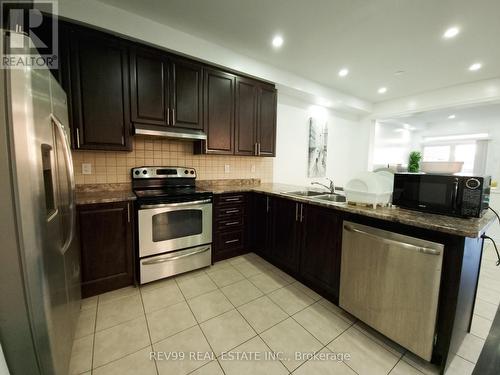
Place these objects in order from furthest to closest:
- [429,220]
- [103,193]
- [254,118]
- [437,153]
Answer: [437,153], [254,118], [103,193], [429,220]

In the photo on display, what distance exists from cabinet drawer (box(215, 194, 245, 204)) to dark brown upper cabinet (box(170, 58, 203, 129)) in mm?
885

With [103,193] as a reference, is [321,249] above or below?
below

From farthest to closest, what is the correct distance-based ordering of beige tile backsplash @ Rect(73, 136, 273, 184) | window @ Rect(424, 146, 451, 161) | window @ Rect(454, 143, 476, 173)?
window @ Rect(424, 146, 451, 161) → window @ Rect(454, 143, 476, 173) → beige tile backsplash @ Rect(73, 136, 273, 184)

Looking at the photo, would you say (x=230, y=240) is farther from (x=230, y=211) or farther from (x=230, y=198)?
(x=230, y=198)

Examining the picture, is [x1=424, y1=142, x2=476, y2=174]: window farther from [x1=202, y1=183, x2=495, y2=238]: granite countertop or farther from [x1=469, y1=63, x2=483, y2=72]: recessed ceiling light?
[x1=202, y1=183, x2=495, y2=238]: granite countertop

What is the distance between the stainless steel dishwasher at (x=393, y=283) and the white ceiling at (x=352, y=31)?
1981 millimetres

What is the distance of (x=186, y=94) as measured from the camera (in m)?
2.48

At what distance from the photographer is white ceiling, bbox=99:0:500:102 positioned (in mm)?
1922

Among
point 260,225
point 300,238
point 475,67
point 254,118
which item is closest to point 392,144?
point 475,67

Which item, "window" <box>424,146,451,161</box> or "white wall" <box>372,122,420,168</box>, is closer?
"white wall" <box>372,122,420,168</box>

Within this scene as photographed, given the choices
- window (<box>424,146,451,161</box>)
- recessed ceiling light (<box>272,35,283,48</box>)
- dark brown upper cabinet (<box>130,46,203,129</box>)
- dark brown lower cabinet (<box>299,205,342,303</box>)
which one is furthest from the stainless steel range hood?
window (<box>424,146,451,161</box>)

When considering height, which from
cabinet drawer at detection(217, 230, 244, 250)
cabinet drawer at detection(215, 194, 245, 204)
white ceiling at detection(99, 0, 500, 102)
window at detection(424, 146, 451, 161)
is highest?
white ceiling at detection(99, 0, 500, 102)

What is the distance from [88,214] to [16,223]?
1078 millimetres

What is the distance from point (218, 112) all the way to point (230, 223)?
141cm
